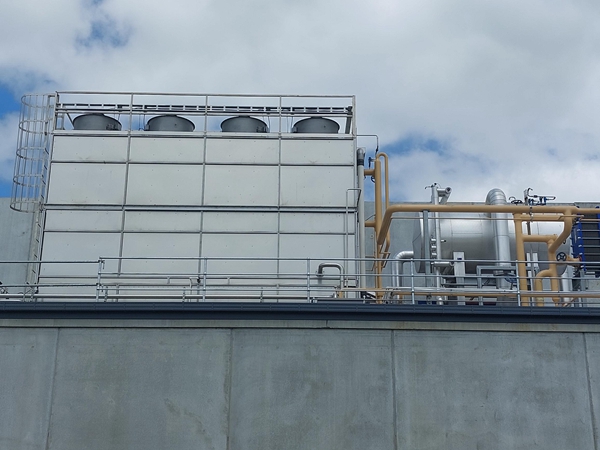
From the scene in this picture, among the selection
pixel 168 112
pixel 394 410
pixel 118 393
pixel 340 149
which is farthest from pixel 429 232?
pixel 118 393

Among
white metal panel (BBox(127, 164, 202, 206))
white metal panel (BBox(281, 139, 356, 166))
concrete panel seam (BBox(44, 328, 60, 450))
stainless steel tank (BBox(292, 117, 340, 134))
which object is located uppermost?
stainless steel tank (BBox(292, 117, 340, 134))

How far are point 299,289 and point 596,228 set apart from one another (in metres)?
7.49

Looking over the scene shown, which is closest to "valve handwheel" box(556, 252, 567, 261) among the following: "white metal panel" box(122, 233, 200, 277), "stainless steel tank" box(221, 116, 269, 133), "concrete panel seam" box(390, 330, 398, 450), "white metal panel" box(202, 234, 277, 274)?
"concrete panel seam" box(390, 330, 398, 450)

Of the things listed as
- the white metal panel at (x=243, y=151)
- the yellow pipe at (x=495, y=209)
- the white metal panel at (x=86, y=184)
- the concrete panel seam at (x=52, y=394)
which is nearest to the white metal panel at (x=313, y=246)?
the yellow pipe at (x=495, y=209)

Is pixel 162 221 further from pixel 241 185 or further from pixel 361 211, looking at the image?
pixel 361 211

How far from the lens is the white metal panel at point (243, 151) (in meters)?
19.5

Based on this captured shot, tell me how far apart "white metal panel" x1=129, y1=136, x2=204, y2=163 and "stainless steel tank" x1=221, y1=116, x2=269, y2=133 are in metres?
0.82

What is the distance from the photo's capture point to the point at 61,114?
20000 mm

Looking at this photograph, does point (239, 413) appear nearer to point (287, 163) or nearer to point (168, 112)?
point (287, 163)

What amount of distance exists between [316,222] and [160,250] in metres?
3.83

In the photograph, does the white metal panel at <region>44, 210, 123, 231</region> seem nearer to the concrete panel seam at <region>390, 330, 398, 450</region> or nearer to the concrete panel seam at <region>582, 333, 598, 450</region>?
the concrete panel seam at <region>390, 330, 398, 450</region>

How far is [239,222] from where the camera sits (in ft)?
62.1

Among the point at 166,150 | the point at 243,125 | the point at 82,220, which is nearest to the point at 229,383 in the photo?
the point at 82,220

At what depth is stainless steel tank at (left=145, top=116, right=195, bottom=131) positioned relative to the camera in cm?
1989
